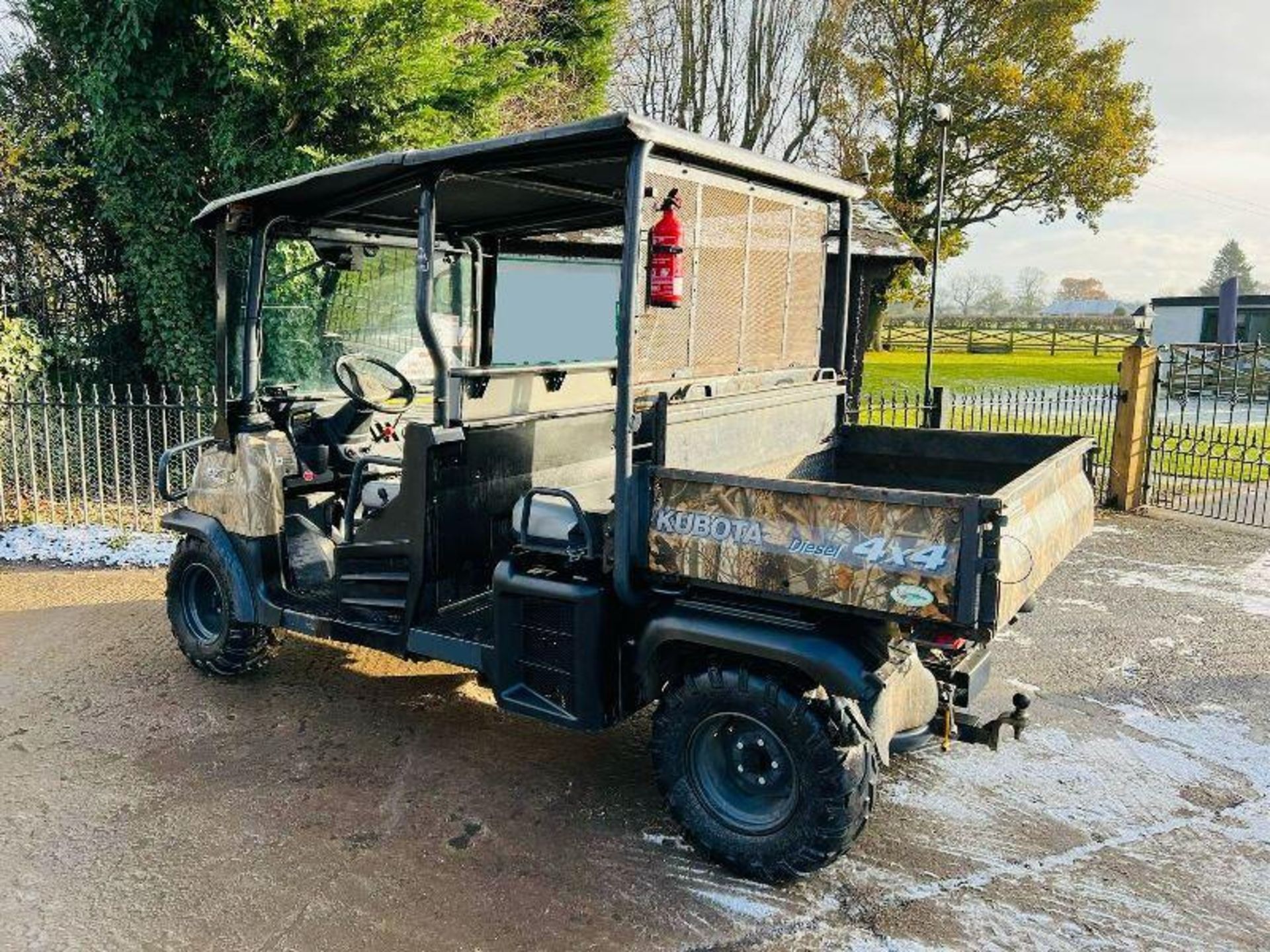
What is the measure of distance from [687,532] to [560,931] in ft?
4.37

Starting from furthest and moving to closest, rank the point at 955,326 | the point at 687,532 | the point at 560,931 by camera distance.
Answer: the point at 955,326, the point at 687,532, the point at 560,931

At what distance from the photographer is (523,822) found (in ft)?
12.3

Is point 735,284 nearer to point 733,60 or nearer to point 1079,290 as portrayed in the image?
point 733,60

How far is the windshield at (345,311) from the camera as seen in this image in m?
4.95

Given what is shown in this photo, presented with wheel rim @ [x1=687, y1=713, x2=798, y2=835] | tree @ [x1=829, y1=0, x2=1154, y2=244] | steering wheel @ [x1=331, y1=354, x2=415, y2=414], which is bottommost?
wheel rim @ [x1=687, y1=713, x2=798, y2=835]

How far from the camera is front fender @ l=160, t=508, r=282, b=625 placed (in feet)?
15.3

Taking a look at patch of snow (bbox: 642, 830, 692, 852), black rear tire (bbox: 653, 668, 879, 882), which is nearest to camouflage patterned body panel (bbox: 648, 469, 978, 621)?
black rear tire (bbox: 653, 668, 879, 882)

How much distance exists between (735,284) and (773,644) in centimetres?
162

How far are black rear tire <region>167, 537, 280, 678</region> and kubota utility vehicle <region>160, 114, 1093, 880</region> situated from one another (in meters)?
0.02

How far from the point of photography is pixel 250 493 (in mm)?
4676

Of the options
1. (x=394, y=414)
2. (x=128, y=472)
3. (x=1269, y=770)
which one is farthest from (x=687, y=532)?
(x=128, y=472)

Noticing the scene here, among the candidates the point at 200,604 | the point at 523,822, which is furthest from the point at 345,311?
the point at 523,822

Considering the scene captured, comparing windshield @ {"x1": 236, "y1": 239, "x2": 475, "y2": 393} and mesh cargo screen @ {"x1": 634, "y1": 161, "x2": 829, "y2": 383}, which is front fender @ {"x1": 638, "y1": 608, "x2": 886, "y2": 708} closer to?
mesh cargo screen @ {"x1": 634, "y1": 161, "x2": 829, "y2": 383}

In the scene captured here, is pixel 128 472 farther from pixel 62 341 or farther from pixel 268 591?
pixel 268 591
